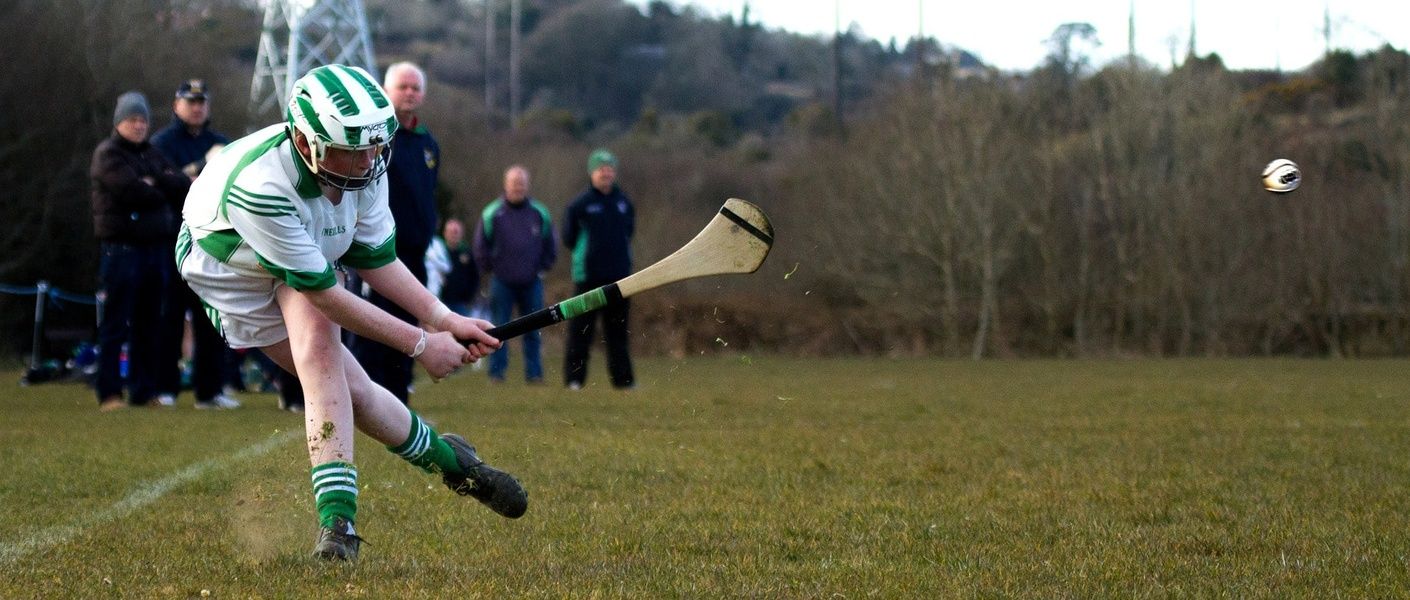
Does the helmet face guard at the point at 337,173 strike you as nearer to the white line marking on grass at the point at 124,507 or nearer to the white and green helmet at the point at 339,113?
the white and green helmet at the point at 339,113

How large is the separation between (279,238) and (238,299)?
1.57 ft

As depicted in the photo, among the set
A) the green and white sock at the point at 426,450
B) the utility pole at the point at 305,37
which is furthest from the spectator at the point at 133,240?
the utility pole at the point at 305,37

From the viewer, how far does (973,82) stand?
34.8m

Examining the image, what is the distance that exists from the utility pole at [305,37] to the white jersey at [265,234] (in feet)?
122

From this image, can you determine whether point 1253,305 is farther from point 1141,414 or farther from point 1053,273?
point 1141,414

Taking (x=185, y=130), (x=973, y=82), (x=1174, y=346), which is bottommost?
(x=1174, y=346)

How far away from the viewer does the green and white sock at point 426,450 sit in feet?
18.6

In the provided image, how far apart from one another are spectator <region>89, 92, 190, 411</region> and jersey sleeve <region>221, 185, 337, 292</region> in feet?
21.6

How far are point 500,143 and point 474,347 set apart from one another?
5522 cm

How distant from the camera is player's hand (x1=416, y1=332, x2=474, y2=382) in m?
5.15

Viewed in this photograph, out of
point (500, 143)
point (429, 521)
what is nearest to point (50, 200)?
point (429, 521)

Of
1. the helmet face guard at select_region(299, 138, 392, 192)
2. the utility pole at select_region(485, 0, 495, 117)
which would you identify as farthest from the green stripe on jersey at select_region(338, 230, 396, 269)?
the utility pole at select_region(485, 0, 495, 117)

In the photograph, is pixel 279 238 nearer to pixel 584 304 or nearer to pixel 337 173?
pixel 337 173

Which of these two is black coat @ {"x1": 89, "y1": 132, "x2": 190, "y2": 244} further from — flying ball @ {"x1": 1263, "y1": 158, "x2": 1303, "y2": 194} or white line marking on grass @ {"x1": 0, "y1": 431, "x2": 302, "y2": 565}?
flying ball @ {"x1": 1263, "y1": 158, "x2": 1303, "y2": 194}
